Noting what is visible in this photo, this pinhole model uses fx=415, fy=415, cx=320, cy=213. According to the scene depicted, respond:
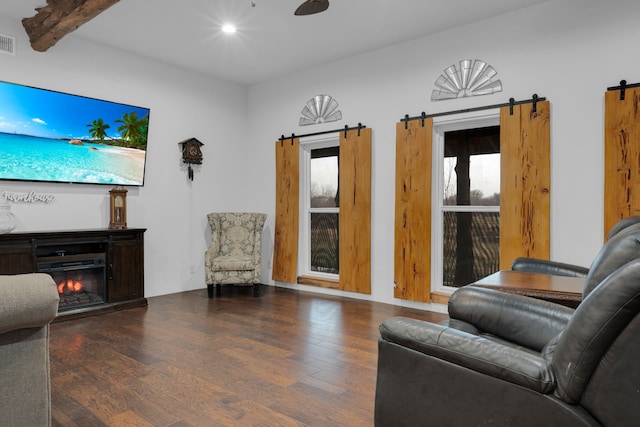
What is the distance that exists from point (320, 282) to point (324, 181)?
138cm

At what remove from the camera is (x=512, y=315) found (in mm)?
1987

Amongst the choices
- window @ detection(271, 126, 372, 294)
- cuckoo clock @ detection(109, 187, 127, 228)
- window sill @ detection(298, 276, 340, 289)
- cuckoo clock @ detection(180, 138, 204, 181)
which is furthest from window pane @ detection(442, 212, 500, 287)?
cuckoo clock @ detection(109, 187, 127, 228)

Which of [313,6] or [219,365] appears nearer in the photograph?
[219,365]

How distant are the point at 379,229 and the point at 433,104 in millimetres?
1535

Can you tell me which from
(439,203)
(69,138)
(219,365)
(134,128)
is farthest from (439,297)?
(69,138)

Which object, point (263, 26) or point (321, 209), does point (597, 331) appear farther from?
point (321, 209)

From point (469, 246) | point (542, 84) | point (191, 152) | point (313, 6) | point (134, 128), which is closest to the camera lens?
point (313, 6)

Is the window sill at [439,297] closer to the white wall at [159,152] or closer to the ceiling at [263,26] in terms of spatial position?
the ceiling at [263,26]

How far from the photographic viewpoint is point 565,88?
377cm

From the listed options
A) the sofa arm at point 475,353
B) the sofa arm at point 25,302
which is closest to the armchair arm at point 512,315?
the sofa arm at point 475,353

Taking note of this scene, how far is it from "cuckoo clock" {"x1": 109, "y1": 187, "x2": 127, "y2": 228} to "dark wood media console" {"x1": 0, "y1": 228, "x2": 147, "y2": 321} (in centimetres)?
18

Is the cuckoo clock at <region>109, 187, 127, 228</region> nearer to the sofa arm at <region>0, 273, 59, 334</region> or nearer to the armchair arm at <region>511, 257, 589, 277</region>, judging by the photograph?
the sofa arm at <region>0, 273, 59, 334</region>

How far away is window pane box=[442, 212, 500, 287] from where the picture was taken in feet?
14.2

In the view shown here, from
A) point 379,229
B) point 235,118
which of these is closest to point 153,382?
point 379,229
